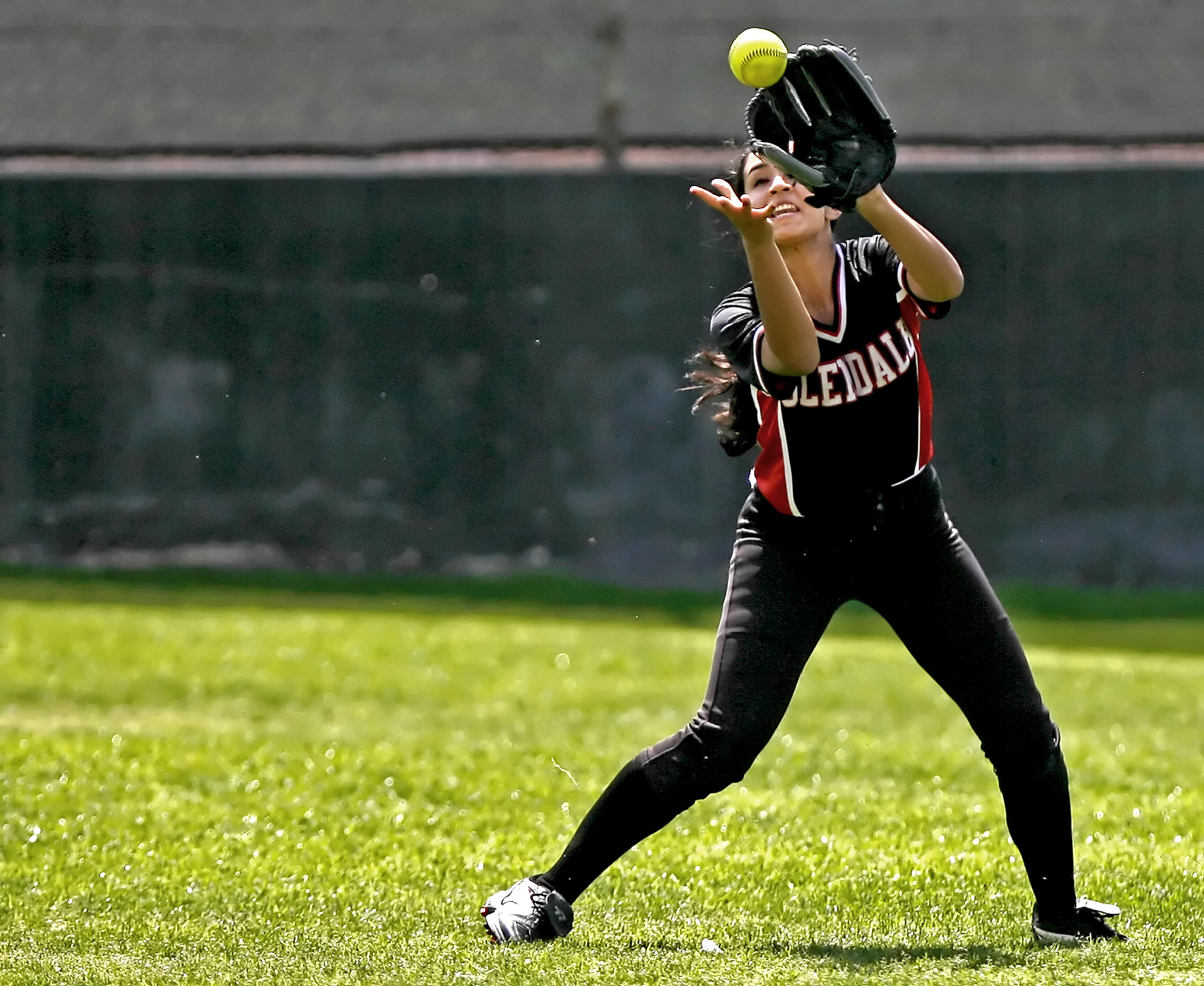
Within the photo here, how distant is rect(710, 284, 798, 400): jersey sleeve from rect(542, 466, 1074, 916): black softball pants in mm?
342

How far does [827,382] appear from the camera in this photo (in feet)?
14.4

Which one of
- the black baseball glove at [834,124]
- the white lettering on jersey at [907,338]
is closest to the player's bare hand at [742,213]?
the black baseball glove at [834,124]

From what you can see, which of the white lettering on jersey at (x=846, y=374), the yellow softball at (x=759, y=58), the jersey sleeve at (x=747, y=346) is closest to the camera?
the yellow softball at (x=759, y=58)

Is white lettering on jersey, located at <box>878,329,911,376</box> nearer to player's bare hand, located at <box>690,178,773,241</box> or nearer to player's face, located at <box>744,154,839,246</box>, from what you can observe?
player's face, located at <box>744,154,839,246</box>

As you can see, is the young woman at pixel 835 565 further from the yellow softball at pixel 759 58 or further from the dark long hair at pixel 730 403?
the yellow softball at pixel 759 58

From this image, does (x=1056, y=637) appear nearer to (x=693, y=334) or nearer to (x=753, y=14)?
(x=693, y=334)

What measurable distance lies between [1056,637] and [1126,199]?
160 inches

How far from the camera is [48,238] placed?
1465 cm

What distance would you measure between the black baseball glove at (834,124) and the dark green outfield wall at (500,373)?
9.71 meters

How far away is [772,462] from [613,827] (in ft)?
3.23

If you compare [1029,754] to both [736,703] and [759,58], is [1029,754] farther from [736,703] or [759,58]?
[759,58]

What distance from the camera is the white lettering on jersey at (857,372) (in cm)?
439

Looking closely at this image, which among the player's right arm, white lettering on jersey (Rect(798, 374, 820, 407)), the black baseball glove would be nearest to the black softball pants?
white lettering on jersey (Rect(798, 374, 820, 407))

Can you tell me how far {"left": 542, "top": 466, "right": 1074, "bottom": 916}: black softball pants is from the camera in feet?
14.5
